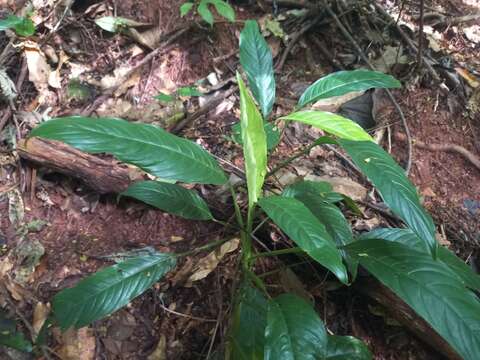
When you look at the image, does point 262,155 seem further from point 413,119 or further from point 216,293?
point 413,119

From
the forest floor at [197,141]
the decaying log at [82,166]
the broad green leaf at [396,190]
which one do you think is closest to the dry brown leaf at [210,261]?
the forest floor at [197,141]

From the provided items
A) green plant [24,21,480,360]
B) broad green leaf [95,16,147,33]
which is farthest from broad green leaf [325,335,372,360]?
broad green leaf [95,16,147,33]

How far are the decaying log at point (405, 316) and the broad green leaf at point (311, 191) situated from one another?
1.17ft

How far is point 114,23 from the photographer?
2795 millimetres

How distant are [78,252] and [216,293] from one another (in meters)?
0.64

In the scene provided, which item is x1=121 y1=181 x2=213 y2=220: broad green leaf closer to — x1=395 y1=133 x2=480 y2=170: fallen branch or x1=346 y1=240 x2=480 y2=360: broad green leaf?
x1=346 y1=240 x2=480 y2=360: broad green leaf

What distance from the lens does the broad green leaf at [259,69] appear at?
170 cm

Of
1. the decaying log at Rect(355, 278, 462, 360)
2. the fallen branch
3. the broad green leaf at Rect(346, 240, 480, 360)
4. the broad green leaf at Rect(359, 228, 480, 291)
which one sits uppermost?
the broad green leaf at Rect(346, 240, 480, 360)

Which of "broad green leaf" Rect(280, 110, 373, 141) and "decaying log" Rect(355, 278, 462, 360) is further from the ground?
"broad green leaf" Rect(280, 110, 373, 141)

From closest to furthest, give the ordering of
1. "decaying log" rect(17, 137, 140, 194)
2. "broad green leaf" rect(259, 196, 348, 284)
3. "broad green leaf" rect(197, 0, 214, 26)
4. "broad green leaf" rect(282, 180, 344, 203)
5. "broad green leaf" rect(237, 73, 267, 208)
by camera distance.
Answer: "broad green leaf" rect(259, 196, 348, 284) < "broad green leaf" rect(237, 73, 267, 208) < "broad green leaf" rect(282, 180, 344, 203) < "decaying log" rect(17, 137, 140, 194) < "broad green leaf" rect(197, 0, 214, 26)

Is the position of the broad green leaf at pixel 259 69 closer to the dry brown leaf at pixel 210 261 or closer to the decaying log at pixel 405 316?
the dry brown leaf at pixel 210 261

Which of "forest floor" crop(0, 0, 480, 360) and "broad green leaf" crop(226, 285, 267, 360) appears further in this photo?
"forest floor" crop(0, 0, 480, 360)

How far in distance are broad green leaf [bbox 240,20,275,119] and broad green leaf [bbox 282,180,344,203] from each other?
323 mm

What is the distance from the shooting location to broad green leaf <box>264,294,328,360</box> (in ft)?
3.65
